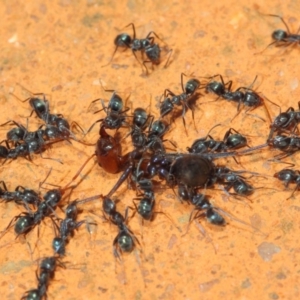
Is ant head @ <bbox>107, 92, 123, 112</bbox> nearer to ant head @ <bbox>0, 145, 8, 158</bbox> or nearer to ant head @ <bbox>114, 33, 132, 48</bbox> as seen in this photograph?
ant head @ <bbox>114, 33, 132, 48</bbox>

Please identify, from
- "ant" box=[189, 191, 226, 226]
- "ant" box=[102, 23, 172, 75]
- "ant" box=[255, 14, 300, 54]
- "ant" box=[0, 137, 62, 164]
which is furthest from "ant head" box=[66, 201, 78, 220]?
"ant" box=[255, 14, 300, 54]

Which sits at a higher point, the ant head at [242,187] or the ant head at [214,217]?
the ant head at [242,187]

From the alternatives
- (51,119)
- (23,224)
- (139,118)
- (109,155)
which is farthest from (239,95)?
(23,224)

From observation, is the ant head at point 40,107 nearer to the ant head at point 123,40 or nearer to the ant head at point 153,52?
the ant head at point 123,40

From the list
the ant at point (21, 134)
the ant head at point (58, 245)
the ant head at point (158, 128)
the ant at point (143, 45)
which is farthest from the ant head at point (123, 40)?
the ant head at point (58, 245)

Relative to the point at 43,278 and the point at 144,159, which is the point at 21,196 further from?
the point at 144,159

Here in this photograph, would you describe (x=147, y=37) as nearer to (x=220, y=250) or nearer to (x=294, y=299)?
(x=220, y=250)
